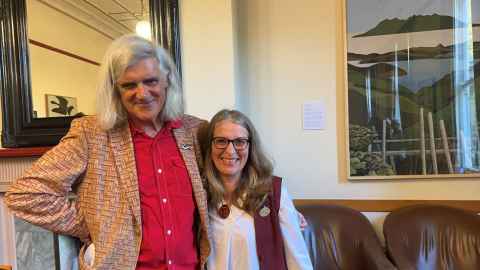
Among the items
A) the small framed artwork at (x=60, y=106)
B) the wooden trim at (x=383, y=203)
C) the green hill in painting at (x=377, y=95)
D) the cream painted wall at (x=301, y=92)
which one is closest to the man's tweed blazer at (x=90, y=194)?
the small framed artwork at (x=60, y=106)

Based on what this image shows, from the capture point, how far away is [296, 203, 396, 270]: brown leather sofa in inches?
80.7

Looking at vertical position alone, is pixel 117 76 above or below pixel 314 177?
above

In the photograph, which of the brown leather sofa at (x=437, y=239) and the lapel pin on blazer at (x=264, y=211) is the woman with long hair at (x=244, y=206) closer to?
the lapel pin on blazer at (x=264, y=211)

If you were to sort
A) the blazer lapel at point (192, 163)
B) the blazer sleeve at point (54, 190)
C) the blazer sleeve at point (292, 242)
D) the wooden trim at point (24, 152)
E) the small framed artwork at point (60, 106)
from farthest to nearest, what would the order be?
1. the small framed artwork at point (60, 106)
2. the wooden trim at point (24, 152)
3. the blazer sleeve at point (292, 242)
4. the blazer lapel at point (192, 163)
5. the blazer sleeve at point (54, 190)

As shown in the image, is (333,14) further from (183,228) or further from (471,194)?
(183,228)

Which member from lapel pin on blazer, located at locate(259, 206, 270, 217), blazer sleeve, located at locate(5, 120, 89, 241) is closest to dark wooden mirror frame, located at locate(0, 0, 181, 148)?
blazer sleeve, located at locate(5, 120, 89, 241)

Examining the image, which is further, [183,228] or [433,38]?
[433,38]

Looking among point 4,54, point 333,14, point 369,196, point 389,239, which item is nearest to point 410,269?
point 389,239

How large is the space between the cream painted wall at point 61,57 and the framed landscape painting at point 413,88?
1.60 meters

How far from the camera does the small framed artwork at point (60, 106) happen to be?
2076mm

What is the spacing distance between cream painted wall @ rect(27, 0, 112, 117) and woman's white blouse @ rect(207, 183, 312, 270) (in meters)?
1.24

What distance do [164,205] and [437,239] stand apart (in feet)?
5.57

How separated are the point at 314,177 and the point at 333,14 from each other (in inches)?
42.3

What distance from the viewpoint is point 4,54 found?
2.10 metres
